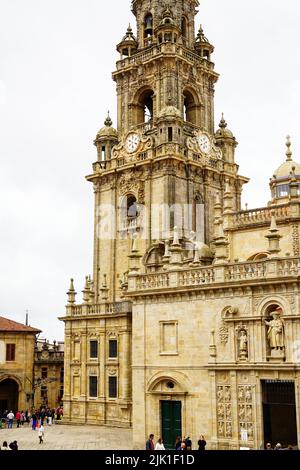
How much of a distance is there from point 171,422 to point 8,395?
32099 mm

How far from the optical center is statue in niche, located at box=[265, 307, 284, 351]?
27.9 metres

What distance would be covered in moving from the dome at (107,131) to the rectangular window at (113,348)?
18.8 m

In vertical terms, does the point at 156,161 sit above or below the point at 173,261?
above

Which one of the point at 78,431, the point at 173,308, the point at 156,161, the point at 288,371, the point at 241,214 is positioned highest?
the point at 156,161

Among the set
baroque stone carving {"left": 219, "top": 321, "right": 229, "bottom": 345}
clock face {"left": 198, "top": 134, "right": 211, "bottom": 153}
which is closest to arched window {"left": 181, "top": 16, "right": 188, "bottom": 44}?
clock face {"left": 198, "top": 134, "right": 211, "bottom": 153}

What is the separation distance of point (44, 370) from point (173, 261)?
35.2 meters

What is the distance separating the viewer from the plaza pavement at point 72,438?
33.9 metres

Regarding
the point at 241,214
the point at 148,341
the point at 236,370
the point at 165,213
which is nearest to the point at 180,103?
the point at 165,213

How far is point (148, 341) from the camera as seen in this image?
1282 inches

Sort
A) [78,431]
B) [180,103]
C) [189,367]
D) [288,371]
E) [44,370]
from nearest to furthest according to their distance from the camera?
[288,371]
[189,367]
[78,431]
[180,103]
[44,370]

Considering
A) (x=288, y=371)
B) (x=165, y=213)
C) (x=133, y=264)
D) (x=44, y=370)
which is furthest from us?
(x=44, y=370)

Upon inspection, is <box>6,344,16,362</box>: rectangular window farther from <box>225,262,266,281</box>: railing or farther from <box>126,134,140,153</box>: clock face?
<box>225,262,266,281</box>: railing

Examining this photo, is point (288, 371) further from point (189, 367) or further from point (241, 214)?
point (241, 214)

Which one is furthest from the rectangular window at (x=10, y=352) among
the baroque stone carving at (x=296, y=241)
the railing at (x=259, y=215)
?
the baroque stone carving at (x=296, y=241)
